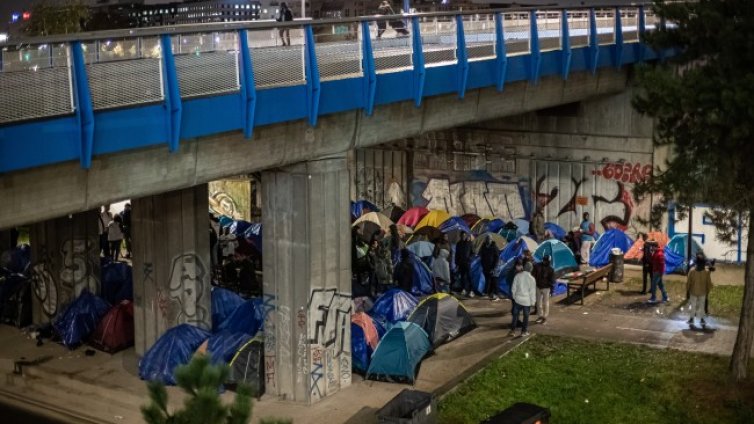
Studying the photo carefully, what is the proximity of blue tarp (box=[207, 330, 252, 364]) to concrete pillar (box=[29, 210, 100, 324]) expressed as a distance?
5.27m

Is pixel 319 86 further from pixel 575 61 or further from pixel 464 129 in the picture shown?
pixel 464 129

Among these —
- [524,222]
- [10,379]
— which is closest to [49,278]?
[10,379]

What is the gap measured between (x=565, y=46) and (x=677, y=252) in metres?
6.08

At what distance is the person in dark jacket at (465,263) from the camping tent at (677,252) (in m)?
5.31

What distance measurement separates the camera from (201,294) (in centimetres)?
2172

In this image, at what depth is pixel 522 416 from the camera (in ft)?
51.1

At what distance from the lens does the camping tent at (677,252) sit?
2759 cm

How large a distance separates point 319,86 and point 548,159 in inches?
593

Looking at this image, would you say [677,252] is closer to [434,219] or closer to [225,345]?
[434,219]

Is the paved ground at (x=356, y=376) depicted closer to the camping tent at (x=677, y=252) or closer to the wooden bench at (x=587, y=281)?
the wooden bench at (x=587, y=281)

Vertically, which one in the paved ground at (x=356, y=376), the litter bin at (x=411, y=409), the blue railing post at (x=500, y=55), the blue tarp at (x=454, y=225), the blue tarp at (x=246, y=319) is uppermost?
the blue railing post at (x=500, y=55)

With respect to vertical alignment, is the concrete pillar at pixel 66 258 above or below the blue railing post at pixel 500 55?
below

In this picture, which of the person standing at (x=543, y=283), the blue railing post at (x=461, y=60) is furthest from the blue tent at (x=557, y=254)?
the blue railing post at (x=461, y=60)

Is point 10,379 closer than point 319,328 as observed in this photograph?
No
